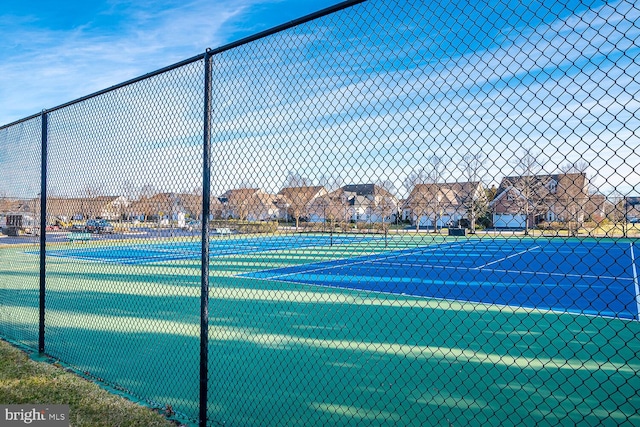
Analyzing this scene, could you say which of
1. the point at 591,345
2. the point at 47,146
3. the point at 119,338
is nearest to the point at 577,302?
the point at 591,345

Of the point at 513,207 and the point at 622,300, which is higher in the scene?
the point at 513,207

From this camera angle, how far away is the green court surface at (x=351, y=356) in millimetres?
3451

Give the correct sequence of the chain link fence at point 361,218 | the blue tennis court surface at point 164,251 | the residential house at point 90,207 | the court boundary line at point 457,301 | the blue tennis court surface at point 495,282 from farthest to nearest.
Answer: the blue tennis court surface at point 164,251, the blue tennis court surface at point 495,282, the court boundary line at point 457,301, the residential house at point 90,207, the chain link fence at point 361,218

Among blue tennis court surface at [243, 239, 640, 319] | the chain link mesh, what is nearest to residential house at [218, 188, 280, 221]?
the chain link mesh

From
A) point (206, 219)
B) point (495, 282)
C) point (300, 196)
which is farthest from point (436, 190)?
point (495, 282)

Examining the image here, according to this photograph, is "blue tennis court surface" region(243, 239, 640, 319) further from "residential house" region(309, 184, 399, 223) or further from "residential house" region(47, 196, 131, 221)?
"residential house" region(47, 196, 131, 221)

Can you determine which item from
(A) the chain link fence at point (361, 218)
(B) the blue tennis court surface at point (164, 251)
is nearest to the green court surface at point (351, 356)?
(A) the chain link fence at point (361, 218)

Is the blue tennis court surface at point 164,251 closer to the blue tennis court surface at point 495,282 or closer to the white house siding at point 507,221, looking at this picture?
Result: the blue tennis court surface at point 495,282

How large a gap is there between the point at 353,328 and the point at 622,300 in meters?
6.52

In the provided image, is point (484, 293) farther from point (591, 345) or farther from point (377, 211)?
point (377, 211)

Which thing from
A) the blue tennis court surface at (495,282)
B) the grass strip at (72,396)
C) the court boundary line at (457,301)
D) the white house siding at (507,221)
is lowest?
the blue tennis court surface at (495,282)

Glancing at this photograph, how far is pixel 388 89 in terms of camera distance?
2568 mm

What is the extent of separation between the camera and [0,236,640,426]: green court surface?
11.3 ft

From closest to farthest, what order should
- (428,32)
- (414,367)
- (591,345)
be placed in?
(428,32) < (414,367) < (591,345)
